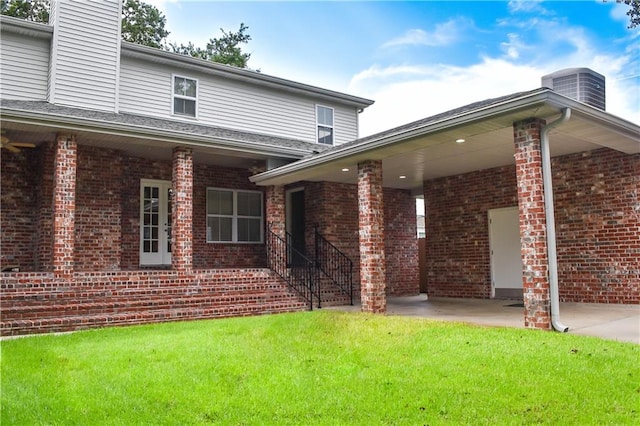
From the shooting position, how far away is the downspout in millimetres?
6348

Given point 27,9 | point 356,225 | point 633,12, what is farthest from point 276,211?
point 27,9

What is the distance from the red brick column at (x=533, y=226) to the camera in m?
6.36

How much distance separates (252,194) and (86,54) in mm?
5148

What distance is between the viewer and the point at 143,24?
2392 cm

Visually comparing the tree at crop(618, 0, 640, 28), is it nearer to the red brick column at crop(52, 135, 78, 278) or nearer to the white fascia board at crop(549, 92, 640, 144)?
the white fascia board at crop(549, 92, 640, 144)

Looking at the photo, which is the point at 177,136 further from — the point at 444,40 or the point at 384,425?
the point at 444,40

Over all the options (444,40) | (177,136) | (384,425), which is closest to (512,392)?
(384,425)

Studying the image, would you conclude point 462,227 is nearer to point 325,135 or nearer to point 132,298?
point 325,135

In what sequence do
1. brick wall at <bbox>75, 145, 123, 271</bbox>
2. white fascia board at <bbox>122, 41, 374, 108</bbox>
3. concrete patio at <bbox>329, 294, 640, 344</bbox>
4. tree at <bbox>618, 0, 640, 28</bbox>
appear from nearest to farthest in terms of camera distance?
concrete patio at <bbox>329, 294, 640, 344</bbox> → brick wall at <bbox>75, 145, 123, 271</bbox> → tree at <bbox>618, 0, 640, 28</bbox> → white fascia board at <bbox>122, 41, 374, 108</bbox>

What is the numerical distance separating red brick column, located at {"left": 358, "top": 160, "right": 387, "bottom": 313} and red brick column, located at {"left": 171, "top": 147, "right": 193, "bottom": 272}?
358 centimetres

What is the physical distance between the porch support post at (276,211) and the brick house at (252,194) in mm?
48

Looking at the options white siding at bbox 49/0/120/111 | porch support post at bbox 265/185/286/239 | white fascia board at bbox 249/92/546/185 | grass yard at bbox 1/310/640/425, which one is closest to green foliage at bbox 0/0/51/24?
white siding at bbox 49/0/120/111

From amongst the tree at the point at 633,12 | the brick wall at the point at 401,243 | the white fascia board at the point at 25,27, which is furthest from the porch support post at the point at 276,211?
the tree at the point at 633,12

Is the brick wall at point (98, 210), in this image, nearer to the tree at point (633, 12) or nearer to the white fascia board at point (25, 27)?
the white fascia board at point (25, 27)
